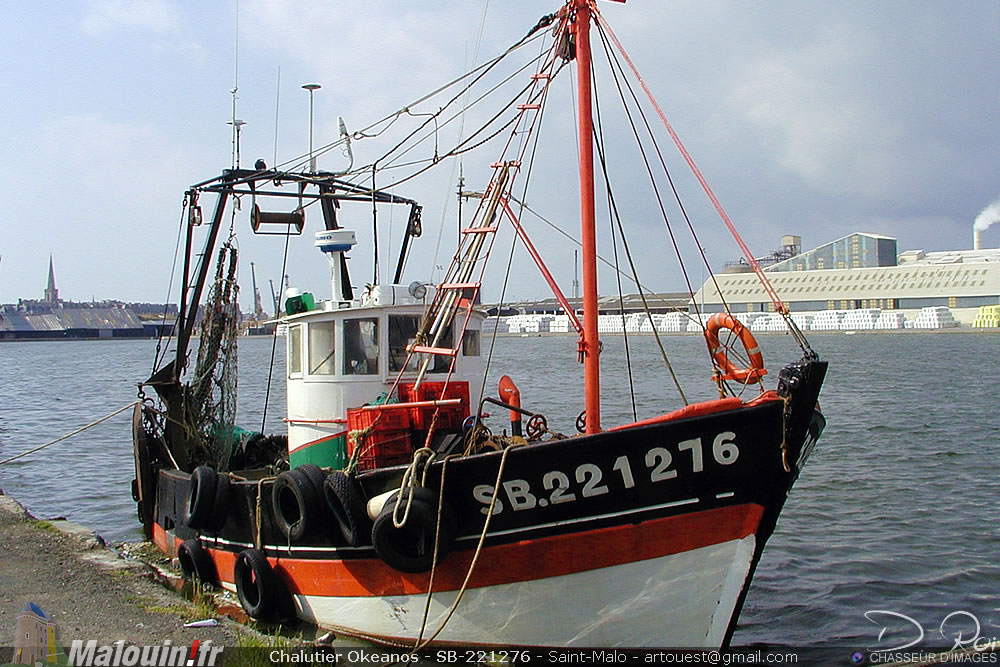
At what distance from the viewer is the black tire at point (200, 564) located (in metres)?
9.89

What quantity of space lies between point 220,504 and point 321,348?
1.92 metres

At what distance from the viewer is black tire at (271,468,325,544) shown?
789 centimetres

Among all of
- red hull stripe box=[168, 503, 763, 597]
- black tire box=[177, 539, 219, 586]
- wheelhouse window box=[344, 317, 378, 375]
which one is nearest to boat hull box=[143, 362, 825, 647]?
red hull stripe box=[168, 503, 763, 597]

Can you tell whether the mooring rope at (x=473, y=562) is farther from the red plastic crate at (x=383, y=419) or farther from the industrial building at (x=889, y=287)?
the industrial building at (x=889, y=287)

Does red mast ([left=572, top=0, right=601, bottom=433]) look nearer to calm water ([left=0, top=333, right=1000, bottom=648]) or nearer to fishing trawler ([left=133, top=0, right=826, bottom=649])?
fishing trawler ([left=133, top=0, right=826, bottom=649])

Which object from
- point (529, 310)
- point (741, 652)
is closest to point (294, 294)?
point (741, 652)

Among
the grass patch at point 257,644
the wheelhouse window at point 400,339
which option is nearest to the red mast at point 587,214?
the wheelhouse window at point 400,339

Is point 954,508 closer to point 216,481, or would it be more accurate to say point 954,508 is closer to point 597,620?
point 597,620

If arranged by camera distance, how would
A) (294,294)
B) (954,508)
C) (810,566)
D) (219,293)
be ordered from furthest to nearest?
(954,508) → (219,293) → (810,566) → (294,294)

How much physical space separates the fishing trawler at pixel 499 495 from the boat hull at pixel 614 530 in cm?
1

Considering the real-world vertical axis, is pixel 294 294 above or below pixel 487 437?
above

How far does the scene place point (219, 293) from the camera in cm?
1296

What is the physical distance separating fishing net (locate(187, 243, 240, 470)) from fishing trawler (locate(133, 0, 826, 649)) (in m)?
2.74

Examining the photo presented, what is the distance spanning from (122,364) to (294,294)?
7555 centimetres
